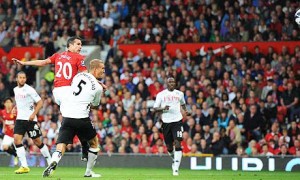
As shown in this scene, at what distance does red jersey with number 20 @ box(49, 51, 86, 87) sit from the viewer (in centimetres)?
1631

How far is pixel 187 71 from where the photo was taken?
2678 cm

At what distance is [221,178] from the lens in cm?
A: 1702

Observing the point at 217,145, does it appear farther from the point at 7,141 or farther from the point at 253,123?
the point at 7,141

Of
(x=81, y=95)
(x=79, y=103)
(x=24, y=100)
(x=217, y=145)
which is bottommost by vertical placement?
(x=217, y=145)

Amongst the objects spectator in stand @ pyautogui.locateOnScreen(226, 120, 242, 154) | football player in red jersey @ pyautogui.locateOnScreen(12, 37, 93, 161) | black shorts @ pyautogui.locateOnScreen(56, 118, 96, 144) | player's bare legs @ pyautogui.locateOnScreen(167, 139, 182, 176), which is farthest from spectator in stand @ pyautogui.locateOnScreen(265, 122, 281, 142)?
black shorts @ pyautogui.locateOnScreen(56, 118, 96, 144)

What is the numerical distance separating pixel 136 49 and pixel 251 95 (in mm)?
5404

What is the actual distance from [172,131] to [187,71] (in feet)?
22.7

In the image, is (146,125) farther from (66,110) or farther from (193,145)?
(66,110)

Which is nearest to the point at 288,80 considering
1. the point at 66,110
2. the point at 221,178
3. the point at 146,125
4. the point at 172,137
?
the point at 146,125

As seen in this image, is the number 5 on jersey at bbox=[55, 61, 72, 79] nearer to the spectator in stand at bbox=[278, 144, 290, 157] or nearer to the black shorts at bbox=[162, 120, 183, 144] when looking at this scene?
the black shorts at bbox=[162, 120, 183, 144]

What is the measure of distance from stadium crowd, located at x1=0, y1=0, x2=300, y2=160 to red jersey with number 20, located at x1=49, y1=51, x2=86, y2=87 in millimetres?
8132

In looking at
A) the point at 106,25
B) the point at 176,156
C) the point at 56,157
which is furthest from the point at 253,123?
the point at 56,157

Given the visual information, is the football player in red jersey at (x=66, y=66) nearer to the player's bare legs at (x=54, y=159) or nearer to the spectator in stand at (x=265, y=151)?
the player's bare legs at (x=54, y=159)

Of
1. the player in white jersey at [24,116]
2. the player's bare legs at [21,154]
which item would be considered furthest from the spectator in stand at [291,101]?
the player's bare legs at [21,154]
